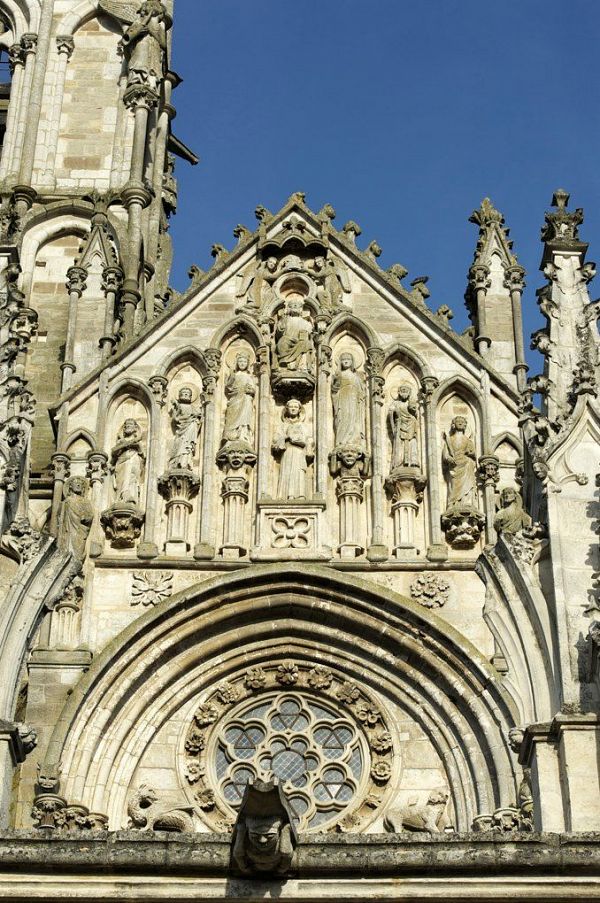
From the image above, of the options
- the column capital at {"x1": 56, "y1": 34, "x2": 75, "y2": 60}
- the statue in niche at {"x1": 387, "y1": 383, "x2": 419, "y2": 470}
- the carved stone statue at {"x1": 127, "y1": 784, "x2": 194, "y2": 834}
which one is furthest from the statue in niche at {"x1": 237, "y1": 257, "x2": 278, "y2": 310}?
the column capital at {"x1": 56, "y1": 34, "x2": 75, "y2": 60}

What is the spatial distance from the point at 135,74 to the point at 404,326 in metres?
6.36

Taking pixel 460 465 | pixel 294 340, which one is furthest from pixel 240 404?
pixel 460 465

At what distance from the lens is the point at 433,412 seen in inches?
822

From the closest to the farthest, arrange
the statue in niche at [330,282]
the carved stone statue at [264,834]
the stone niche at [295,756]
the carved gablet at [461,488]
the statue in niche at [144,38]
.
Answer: the carved stone statue at [264,834] → the stone niche at [295,756] → the carved gablet at [461,488] → the statue in niche at [330,282] → the statue in niche at [144,38]

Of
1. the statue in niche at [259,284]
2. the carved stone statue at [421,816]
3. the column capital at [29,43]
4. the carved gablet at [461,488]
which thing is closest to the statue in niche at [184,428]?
the statue in niche at [259,284]

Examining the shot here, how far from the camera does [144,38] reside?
2628 cm

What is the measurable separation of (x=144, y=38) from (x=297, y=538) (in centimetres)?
910

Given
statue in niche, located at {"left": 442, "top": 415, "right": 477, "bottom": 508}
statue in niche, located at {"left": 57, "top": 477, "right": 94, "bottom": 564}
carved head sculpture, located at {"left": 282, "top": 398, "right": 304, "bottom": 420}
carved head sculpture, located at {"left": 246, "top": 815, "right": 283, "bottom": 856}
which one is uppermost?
carved head sculpture, located at {"left": 282, "top": 398, "right": 304, "bottom": 420}

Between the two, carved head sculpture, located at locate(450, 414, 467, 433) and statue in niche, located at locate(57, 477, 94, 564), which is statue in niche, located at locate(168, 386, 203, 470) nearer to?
statue in niche, located at locate(57, 477, 94, 564)

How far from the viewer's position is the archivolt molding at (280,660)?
18.5 m

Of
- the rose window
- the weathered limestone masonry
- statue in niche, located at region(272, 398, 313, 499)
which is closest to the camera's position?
the weathered limestone masonry

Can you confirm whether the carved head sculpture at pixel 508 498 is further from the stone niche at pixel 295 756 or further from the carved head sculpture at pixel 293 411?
the carved head sculpture at pixel 293 411

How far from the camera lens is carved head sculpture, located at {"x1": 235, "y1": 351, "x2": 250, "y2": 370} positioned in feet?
70.1

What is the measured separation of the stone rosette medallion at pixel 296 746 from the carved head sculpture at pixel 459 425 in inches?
113
